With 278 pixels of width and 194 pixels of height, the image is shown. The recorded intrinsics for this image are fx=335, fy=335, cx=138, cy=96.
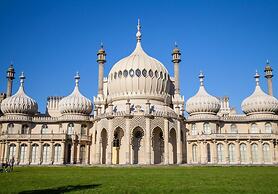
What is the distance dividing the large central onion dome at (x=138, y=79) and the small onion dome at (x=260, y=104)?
615 inches

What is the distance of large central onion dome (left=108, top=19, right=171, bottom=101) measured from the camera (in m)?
59.6

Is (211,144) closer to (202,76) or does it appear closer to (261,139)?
(261,139)

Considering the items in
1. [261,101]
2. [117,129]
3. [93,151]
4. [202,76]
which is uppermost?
[202,76]

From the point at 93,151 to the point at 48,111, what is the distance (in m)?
25.2

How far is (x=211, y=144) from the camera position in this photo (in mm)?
58188

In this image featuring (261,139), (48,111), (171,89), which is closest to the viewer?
(261,139)

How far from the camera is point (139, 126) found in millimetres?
53094

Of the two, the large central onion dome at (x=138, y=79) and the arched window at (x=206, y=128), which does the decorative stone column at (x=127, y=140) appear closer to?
the large central onion dome at (x=138, y=79)

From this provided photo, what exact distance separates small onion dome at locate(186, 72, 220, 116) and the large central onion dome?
5231mm

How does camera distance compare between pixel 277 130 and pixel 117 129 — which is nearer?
pixel 117 129

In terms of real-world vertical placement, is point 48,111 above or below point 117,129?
above

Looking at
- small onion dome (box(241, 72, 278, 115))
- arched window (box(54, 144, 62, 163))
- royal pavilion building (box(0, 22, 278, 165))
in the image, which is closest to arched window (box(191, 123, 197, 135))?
royal pavilion building (box(0, 22, 278, 165))

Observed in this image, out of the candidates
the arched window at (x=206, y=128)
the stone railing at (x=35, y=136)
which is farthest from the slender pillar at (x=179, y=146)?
the stone railing at (x=35, y=136)

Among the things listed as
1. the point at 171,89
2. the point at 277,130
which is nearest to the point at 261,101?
the point at 277,130
